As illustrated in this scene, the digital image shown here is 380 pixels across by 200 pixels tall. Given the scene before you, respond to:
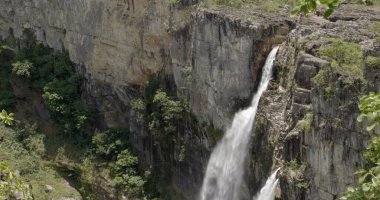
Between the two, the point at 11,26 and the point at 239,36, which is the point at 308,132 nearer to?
the point at 239,36

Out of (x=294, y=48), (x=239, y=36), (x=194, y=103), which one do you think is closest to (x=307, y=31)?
(x=294, y=48)

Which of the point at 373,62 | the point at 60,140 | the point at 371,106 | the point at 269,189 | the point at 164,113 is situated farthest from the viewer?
the point at 60,140

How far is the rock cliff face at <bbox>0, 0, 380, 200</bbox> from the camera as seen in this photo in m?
13.1

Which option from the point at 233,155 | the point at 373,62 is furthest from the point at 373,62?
the point at 233,155

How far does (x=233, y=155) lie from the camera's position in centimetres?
1748

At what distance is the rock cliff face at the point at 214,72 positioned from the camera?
13125 mm

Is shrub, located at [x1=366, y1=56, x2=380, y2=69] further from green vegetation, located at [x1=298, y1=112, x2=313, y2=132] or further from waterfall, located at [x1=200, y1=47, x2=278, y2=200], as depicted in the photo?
waterfall, located at [x1=200, y1=47, x2=278, y2=200]

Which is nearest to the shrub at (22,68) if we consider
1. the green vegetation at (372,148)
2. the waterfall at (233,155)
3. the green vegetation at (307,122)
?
the waterfall at (233,155)

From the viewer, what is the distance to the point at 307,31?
15227 millimetres

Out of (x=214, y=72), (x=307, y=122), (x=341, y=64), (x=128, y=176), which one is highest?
(x=341, y=64)

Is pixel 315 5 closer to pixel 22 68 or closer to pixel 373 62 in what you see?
pixel 373 62

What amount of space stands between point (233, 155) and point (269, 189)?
258 centimetres

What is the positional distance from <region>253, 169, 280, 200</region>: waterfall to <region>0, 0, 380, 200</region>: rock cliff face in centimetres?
42

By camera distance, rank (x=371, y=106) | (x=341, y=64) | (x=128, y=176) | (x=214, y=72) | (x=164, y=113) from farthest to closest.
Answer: (x=128, y=176) → (x=164, y=113) → (x=214, y=72) → (x=341, y=64) → (x=371, y=106)
